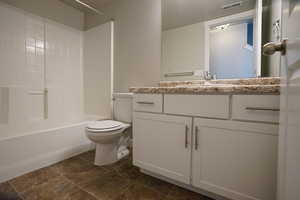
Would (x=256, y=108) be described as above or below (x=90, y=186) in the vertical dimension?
above

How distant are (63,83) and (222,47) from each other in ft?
7.58

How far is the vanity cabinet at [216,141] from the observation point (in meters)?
0.80

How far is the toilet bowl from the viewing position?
1403mm

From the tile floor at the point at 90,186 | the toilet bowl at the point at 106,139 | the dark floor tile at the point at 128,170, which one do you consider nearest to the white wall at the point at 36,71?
the tile floor at the point at 90,186

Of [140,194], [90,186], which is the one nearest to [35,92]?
[90,186]

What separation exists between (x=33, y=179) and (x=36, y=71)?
55.3 inches

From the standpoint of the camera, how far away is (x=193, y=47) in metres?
1.60

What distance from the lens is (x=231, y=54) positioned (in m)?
1.42

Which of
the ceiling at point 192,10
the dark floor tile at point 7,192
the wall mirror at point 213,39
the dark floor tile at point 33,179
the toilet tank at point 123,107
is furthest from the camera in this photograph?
the toilet tank at point 123,107

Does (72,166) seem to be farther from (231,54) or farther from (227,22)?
(227,22)

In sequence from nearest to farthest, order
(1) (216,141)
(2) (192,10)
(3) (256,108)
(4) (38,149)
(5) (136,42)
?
(3) (256,108) < (1) (216,141) < (4) (38,149) < (2) (192,10) < (5) (136,42)

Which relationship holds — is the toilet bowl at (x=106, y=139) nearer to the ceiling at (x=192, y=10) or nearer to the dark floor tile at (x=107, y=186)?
the dark floor tile at (x=107, y=186)

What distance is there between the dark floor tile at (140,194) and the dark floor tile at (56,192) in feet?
0.79

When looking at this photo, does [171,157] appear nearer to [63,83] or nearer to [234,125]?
[234,125]
